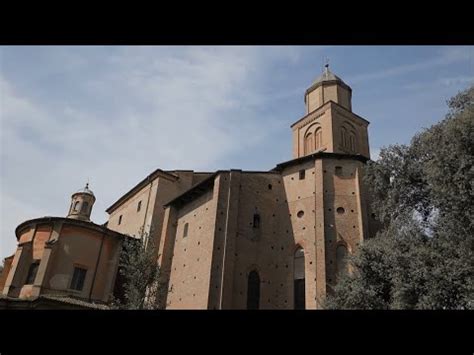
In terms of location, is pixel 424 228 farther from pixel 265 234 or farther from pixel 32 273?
pixel 32 273

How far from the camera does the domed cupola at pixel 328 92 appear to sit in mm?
34719

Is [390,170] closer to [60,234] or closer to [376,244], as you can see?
[376,244]

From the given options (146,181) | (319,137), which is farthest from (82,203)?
(319,137)

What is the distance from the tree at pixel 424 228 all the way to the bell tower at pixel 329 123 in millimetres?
11940

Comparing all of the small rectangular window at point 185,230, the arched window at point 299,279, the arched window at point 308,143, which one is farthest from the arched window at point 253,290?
the arched window at point 308,143

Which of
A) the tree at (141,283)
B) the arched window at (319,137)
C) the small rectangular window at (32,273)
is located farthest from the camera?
the arched window at (319,137)

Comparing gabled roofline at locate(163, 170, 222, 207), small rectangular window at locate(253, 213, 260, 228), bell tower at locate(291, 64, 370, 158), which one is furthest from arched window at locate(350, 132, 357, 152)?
gabled roofline at locate(163, 170, 222, 207)

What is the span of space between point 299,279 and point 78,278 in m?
13.9

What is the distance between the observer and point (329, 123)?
105 ft

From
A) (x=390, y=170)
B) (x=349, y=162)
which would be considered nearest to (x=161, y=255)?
(x=349, y=162)

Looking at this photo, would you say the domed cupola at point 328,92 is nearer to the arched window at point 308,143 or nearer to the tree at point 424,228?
the arched window at point 308,143

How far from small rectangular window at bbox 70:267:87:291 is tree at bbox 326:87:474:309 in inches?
614

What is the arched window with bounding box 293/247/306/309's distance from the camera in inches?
940
